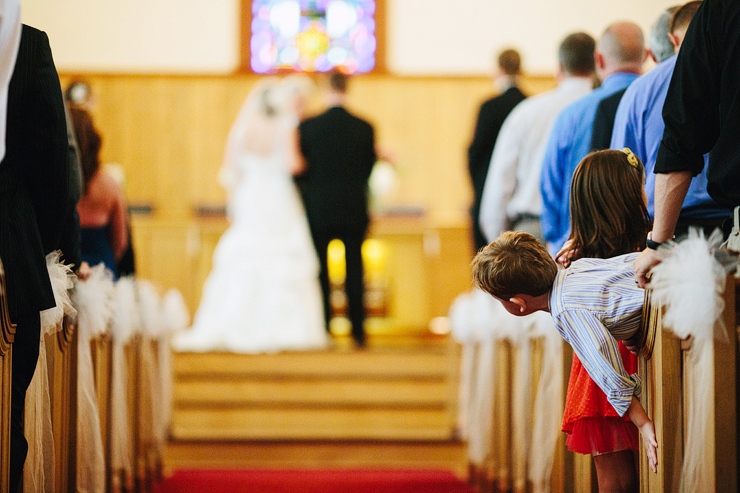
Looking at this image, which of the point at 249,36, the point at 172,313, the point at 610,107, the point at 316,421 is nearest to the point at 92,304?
the point at 172,313

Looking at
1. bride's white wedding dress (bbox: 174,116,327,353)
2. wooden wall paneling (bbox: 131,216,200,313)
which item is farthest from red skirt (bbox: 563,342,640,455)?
wooden wall paneling (bbox: 131,216,200,313)

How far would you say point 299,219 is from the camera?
6105 millimetres

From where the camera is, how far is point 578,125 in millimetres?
3027

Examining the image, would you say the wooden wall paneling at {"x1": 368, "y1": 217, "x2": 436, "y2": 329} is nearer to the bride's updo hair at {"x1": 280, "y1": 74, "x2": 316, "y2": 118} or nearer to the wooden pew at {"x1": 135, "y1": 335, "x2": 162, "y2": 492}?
the bride's updo hair at {"x1": 280, "y1": 74, "x2": 316, "y2": 118}

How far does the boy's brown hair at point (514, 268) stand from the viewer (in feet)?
6.23

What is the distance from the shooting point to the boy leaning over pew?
1.82m

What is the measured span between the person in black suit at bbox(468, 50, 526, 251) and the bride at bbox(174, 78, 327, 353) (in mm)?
1415

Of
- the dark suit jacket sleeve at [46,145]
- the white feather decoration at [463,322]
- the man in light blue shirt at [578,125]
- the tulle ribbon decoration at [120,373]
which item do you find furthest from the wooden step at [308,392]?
the dark suit jacket sleeve at [46,145]

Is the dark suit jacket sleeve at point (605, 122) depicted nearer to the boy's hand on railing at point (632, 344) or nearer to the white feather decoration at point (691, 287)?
the boy's hand on railing at point (632, 344)

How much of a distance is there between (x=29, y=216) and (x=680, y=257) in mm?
1541

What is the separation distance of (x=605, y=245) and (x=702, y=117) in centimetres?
38

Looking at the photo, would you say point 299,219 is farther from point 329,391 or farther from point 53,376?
point 53,376

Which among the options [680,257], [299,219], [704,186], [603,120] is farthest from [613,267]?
[299,219]

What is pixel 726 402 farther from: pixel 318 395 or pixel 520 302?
pixel 318 395
